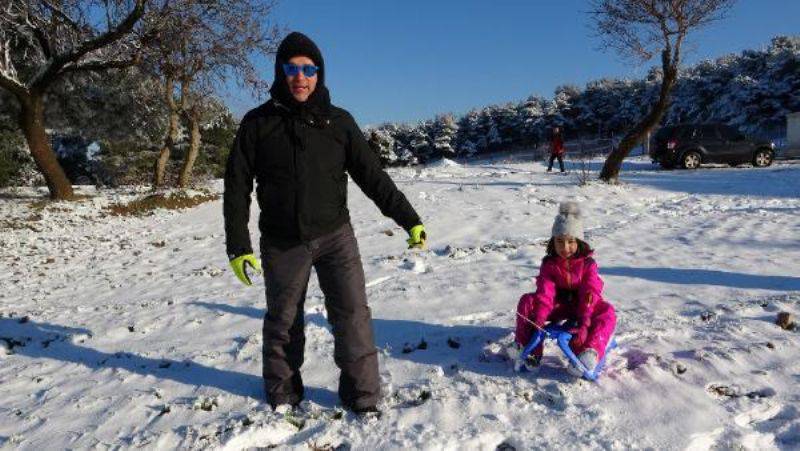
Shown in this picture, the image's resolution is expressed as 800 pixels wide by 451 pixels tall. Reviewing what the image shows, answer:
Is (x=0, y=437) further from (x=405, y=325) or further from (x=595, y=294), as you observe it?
(x=595, y=294)

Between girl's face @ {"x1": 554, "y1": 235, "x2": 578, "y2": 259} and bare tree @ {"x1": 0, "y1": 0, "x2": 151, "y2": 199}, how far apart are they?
47.9 ft

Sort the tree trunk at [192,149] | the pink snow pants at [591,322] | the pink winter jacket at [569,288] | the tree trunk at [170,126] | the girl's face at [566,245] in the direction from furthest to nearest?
the tree trunk at [192,149] < the tree trunk at [170,126] < the girl's face at [566,245] < the pink winter jacket at [569,288] < the pink snow pants at [591,322]

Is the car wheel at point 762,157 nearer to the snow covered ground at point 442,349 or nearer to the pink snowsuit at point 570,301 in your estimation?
the snow covered ground at point 442,349

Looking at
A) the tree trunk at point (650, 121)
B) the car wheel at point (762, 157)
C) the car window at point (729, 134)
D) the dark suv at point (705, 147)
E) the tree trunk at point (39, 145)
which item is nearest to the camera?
the tree trunk at point (650, 121)

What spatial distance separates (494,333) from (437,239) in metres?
5.36

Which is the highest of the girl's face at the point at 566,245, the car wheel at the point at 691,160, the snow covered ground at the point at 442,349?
the girl's face at the point at 566,245

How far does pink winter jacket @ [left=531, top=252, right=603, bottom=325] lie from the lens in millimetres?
3900

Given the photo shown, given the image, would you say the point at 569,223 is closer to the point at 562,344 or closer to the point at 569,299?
the point at 569,299

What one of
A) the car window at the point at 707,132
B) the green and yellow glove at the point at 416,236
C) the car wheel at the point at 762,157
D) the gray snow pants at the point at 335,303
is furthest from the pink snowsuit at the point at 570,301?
the car wheel at the point at 762,157

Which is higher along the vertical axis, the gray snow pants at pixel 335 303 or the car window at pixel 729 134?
the car window at pixel 729 134

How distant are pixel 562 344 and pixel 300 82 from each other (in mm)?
2268

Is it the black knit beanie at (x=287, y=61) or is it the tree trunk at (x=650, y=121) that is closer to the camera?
the black knit beanie at (x=287, y=61)

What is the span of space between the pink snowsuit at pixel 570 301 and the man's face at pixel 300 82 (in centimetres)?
197

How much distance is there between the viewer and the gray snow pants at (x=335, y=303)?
3447 mm
